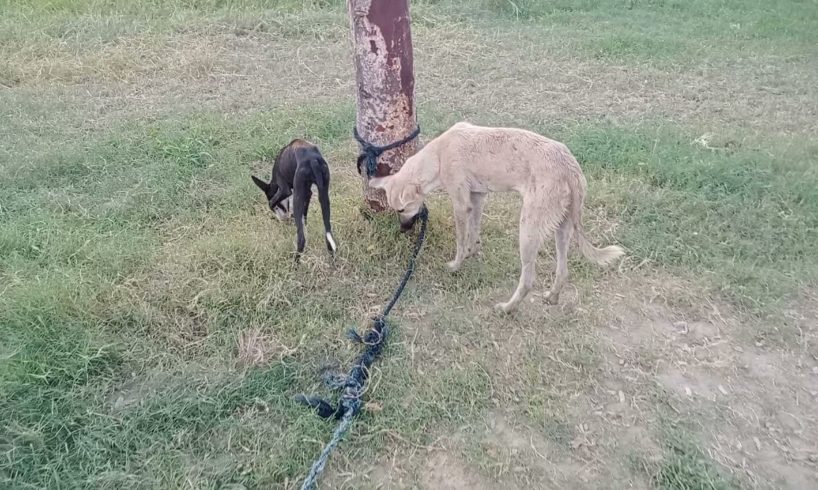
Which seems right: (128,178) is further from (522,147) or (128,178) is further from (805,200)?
(805,200)

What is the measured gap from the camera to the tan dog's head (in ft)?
12.2

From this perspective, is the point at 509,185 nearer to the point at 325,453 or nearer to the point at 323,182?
the point at 323,182

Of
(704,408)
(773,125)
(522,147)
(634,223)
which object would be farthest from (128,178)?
(773,125)

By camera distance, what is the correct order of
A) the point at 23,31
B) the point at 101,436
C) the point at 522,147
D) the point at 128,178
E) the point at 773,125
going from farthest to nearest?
the point at 23,31, the point at 773,125, the point at 128,178, the point at 522,147, the point at 101,436

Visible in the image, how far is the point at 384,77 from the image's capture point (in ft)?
12.6

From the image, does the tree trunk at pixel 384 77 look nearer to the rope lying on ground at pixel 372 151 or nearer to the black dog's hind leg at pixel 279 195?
the rope lying on ground at pixel 372 151

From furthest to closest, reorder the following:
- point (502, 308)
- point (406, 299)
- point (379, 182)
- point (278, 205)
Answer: point (278, 205), point (379, 182), point (406, 299), point (502, 308)

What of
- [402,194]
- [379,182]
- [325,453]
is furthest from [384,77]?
[325,453]

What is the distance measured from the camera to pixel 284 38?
26.1 ft

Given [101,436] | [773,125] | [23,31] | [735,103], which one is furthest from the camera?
[23,31]

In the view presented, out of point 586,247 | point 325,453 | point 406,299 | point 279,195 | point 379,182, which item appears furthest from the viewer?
point 279,195

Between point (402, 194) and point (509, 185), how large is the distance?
2.20ft

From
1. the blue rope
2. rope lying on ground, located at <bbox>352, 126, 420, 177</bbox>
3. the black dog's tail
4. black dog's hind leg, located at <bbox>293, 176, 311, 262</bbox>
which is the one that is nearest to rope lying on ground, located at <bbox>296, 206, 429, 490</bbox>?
the blue rope

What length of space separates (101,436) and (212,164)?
8.79 ft
